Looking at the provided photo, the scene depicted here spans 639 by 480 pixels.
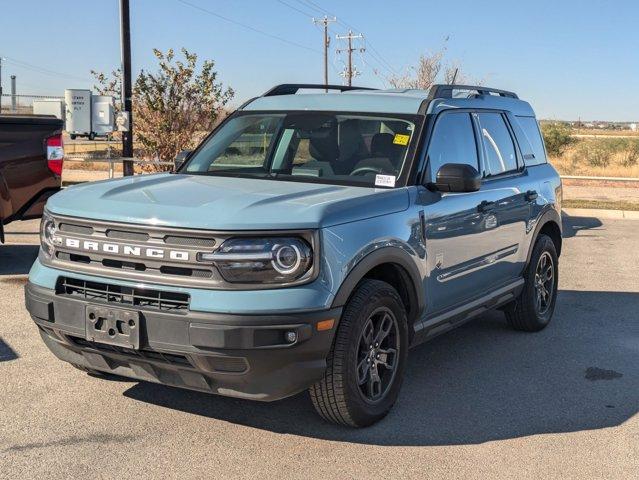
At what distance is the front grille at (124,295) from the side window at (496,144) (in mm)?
2852

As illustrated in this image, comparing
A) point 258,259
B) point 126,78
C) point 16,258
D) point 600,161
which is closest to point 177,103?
point 126,78

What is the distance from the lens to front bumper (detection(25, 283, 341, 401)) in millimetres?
3670

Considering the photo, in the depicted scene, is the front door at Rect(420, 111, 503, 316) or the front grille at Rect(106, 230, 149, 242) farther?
the front door at Rect(420, 111, 503, 316)

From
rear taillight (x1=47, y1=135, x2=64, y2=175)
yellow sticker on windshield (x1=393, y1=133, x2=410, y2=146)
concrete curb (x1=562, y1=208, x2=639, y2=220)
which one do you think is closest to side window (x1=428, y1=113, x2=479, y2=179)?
yellow sticker on windshield (x1=393, y1=133, x2=410, y2=146)

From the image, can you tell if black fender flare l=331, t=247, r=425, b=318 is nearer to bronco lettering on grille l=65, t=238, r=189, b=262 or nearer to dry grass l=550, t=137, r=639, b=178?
bronco lettering on grille l=65, t=238, r=189, b=262

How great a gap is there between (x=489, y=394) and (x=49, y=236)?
285 cm

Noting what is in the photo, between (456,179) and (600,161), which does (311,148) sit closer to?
(456,179)

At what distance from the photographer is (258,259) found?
372 cm

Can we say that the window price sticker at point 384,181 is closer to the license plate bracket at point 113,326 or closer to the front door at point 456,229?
the front door at point 456,229

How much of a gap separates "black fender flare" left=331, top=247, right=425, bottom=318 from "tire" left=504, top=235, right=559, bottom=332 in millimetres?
2045

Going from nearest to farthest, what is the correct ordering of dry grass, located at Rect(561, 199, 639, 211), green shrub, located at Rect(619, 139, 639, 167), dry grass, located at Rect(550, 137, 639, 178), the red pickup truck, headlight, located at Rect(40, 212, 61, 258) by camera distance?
headlight, located at Rect(40, 212, 61, 258) → the red pickup truck → dry grass, located at Rect(561, 199, 639, 211) → dry grass, located at Rect(550, 137, 639, 178) → green shrub, located at Rect(619, 139, 639, 167)

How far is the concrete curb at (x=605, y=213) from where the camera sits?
15.4 m

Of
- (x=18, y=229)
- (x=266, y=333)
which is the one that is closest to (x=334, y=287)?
(x=266, y=333)

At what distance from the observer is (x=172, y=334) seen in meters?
3.73
